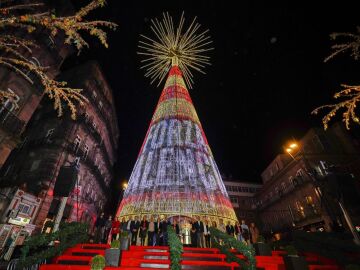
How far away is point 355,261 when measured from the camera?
26.5 ft

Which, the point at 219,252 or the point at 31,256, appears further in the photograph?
the point at 219,252

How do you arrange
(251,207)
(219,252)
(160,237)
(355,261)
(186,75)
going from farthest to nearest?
1. (251,207)
2. (186,75)
3. (160,237)
4. (219,252)
5. (355,261)

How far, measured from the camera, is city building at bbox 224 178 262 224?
131 ft

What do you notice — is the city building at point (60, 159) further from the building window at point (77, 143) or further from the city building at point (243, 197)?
the city building at point (243, 197)

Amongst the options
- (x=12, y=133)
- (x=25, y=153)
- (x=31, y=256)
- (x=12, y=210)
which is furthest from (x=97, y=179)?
(x=31, y=256)

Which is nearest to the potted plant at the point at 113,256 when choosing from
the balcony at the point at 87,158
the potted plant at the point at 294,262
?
the potted plant at the point at 294,262

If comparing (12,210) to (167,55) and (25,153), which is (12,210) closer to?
(25,153)

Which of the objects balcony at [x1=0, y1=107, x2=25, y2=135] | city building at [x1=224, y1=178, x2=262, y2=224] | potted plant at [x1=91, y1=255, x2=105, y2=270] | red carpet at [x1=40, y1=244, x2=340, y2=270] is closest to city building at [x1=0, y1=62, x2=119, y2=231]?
balcony at [x1=0, y1=107, x2=25, y2=135]

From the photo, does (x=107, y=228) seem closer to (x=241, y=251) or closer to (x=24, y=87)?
(x=241, y=251)

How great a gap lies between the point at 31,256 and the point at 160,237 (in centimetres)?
633

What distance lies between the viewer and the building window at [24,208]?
622 inches

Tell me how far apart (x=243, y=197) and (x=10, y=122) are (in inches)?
1582

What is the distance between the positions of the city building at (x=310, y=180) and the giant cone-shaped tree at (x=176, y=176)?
20132mm

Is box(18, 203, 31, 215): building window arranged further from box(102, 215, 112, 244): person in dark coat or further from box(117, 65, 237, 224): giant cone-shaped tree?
box(117, 65, 237, 224): giant cone-shaped tree
